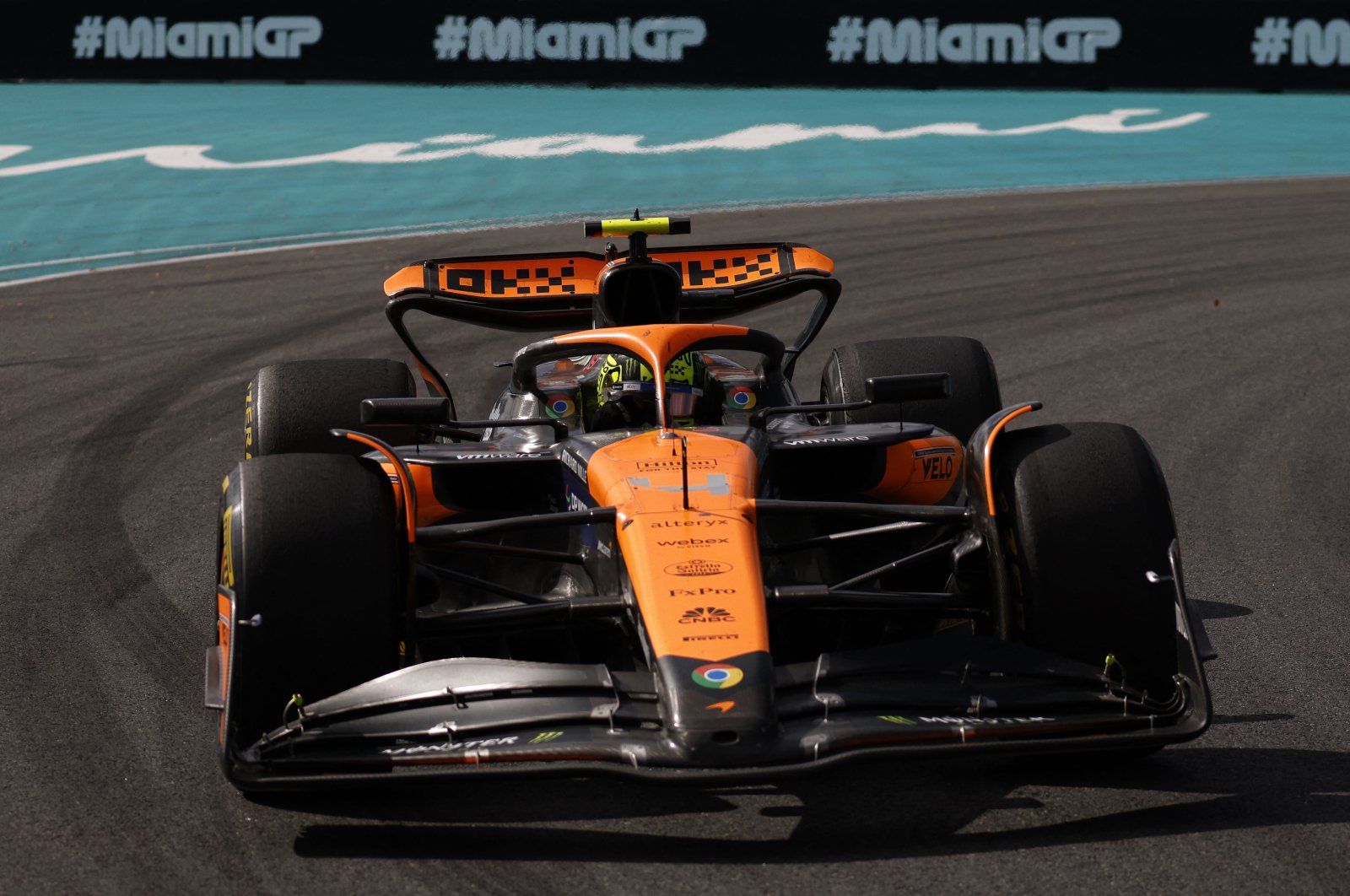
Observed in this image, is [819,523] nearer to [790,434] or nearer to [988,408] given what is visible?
[790,434]

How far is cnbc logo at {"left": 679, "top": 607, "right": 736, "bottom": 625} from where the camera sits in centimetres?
475

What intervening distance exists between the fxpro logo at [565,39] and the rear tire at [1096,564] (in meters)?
16.5

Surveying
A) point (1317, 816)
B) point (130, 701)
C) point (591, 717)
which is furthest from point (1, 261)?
point (1317, 816)

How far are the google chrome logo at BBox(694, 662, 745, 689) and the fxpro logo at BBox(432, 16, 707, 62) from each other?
56.2 ft

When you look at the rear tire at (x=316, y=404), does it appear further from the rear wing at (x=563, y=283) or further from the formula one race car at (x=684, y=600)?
the formula one race car at (x=684, y=600)

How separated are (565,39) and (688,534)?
54.4 feet

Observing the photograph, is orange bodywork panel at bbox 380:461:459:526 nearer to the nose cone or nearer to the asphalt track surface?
the asphalt track surface

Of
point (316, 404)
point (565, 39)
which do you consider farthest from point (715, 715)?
point (565, 39)

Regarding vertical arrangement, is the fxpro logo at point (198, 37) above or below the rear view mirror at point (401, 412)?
above

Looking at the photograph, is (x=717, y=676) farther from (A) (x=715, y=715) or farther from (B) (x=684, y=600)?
(B) (x=684, y=600)

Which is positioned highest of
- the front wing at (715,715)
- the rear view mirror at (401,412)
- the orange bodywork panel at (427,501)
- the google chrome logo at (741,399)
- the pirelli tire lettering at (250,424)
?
the rear view mirror at (401,412)

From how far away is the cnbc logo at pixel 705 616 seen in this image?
4754mm

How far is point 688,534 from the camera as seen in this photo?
511 cm

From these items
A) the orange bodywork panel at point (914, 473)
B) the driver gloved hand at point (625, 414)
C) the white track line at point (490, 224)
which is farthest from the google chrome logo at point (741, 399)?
the white track line at point (490, 224)
